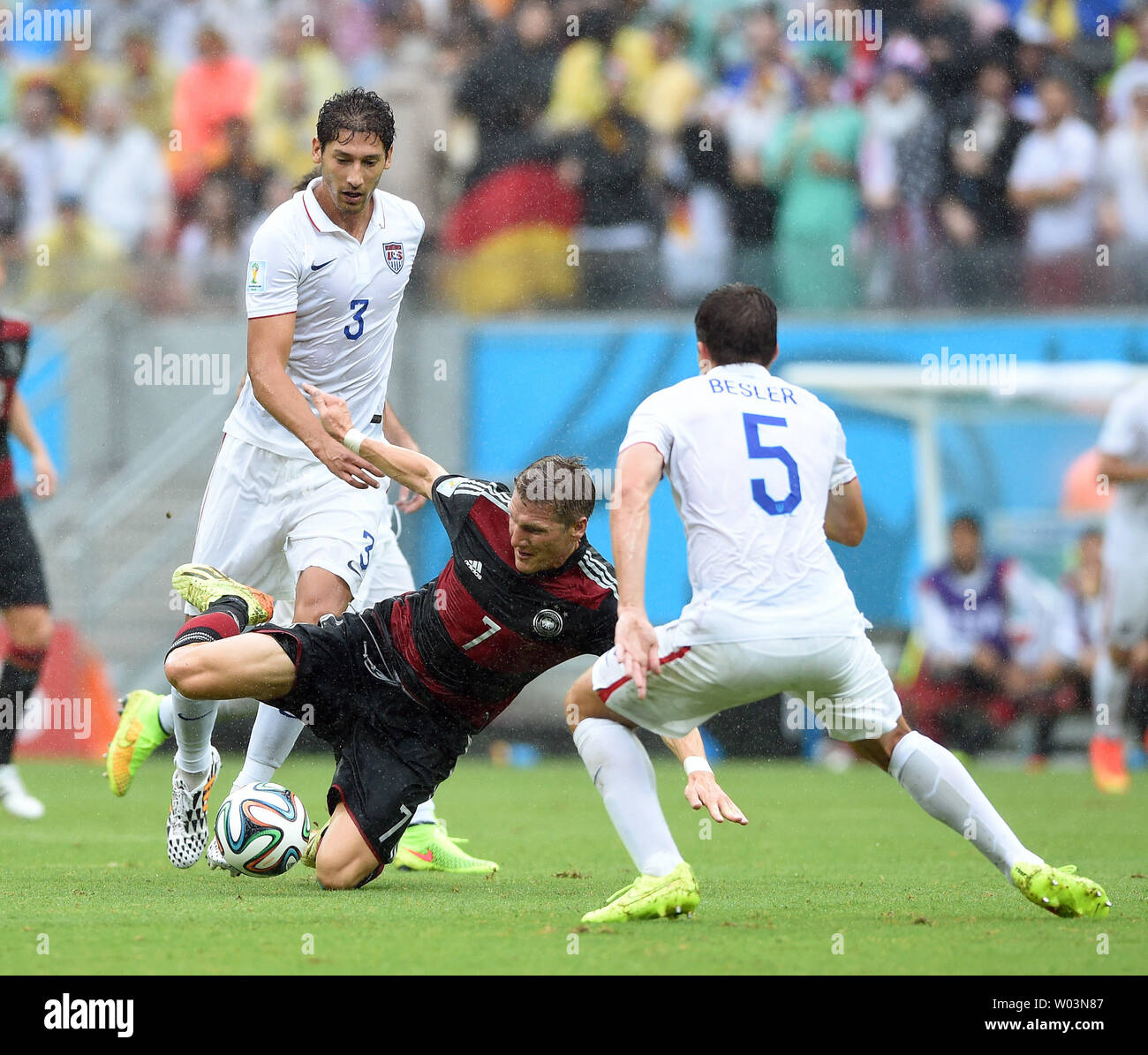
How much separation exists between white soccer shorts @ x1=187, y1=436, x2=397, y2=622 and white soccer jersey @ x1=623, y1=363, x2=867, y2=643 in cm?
189

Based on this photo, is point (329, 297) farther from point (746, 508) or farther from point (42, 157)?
point (42, 157)

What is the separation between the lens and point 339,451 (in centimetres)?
576

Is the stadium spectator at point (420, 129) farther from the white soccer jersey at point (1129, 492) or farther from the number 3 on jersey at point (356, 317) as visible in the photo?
the number 3 on jersey at point (356, 317)

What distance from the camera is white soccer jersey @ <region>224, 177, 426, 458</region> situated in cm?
613

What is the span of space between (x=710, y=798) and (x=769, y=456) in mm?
954

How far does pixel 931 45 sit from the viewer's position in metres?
13.2

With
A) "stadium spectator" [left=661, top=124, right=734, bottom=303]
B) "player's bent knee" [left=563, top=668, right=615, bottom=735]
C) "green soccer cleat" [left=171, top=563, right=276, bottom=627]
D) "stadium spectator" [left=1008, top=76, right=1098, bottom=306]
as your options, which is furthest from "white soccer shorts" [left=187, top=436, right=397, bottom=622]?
"stadium spectator" [left=1008, top=76, right=1098, bottom=306]

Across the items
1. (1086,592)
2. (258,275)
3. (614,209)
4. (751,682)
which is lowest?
(1086,592)

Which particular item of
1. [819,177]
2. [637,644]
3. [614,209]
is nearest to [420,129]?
[614,209]

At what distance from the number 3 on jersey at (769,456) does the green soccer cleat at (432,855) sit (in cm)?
224

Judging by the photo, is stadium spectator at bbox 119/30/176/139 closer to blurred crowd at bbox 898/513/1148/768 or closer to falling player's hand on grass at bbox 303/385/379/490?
blurred crowd at bbox 898/513/1148/768

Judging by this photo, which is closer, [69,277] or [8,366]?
[8,366]

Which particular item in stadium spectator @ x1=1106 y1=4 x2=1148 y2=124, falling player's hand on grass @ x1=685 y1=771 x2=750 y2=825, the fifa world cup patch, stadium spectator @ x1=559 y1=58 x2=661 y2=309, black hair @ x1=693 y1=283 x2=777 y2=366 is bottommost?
falling player's hand on grass @ x1=685 y1=771 x2=750 y2=825

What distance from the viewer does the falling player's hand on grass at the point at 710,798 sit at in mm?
4629
